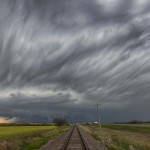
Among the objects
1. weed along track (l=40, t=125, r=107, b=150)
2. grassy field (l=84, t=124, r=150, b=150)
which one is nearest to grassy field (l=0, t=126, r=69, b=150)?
weed along track (l=40, t=125, r=107, b=150)

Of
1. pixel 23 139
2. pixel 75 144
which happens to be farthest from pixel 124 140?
pixel 23 139

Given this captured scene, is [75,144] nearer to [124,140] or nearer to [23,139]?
[124,140]

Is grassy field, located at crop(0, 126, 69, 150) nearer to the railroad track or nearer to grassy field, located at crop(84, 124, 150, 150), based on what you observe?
the railroad track

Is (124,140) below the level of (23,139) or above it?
below

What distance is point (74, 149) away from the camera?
29047 mm

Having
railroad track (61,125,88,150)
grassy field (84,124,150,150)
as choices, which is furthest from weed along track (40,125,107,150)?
grassy field (84,124,150,150)

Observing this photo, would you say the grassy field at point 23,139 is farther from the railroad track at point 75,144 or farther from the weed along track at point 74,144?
the railroad track at point 75,144

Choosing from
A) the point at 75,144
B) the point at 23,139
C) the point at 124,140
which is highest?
the point at 23,139

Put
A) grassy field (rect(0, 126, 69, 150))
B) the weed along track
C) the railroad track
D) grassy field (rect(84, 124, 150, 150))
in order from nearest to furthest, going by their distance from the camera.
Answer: the weed along track < the railroad track < grassy field (rect(0, 126, 69, 150)) < grassy field (rect(84, 124, 150, 150))

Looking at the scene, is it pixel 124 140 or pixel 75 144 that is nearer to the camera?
pixel 75 144

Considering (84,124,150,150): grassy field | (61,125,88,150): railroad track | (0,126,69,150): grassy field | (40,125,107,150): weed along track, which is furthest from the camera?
(84,124,150,150): grassy field

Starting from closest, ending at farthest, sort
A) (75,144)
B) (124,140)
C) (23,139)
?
(75,144)
(124,140)
(23,139)

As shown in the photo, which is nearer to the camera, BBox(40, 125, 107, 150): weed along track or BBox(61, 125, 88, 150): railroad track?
BBox(40, 125, 107, 150): weed along track

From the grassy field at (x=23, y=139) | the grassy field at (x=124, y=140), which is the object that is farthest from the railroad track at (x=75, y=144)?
the grassy field at (x=23, y=139)
